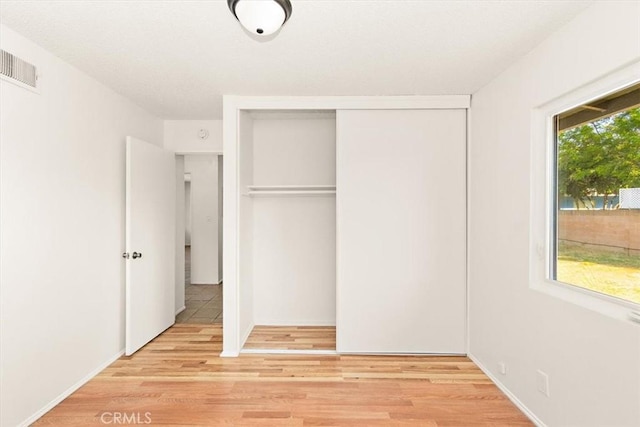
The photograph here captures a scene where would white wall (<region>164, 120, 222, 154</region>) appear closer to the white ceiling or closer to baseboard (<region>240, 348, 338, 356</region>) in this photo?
the white ceiling

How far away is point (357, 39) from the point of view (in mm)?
2014

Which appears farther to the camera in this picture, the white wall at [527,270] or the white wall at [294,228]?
the white wall at [294,228]

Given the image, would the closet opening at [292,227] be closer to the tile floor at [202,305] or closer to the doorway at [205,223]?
the tile floor at [202,305]

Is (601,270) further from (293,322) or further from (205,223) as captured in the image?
(205,223)

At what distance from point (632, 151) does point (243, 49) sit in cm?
227

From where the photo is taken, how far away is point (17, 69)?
1.99 m

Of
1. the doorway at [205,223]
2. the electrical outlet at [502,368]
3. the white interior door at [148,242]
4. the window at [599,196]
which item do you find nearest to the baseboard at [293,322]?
the white interior door at [148,242]

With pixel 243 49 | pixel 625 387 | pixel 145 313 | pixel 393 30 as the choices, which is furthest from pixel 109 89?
pixel 625 387

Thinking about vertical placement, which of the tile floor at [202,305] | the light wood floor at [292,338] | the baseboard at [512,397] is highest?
the baseboard at [512,397]

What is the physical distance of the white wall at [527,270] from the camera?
1540 millimetres

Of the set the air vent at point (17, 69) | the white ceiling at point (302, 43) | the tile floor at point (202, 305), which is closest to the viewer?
the white ceiling at point (302, 43)

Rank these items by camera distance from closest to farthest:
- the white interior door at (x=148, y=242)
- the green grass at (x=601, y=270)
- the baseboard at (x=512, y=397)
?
the green grass at (x=601, y=270), the baseboard at (x=512, y=397), the white interior door at (x=148, y=242)

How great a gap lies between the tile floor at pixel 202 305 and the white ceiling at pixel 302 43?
2.70 metres

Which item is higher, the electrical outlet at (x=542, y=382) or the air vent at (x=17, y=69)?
the air vent at (x=17, y=69)
